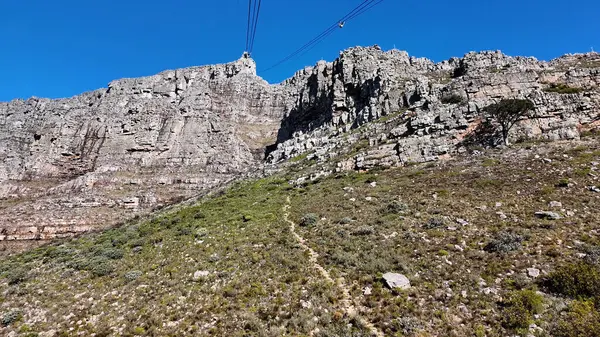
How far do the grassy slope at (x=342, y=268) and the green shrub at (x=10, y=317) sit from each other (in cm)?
22

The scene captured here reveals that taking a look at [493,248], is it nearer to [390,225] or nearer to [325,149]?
[390,225]

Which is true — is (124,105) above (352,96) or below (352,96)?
above

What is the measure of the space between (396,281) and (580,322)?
15.6ft

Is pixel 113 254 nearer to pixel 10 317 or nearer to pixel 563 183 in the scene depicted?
pixel 10 317

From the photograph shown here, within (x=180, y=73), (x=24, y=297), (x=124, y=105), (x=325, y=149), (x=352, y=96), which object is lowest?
(x=24, y=297)

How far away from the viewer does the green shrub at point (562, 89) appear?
38.1 meters

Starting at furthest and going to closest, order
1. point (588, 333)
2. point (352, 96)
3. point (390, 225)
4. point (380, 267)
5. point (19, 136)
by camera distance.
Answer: point (19, 136) → point (352, 96) → point (390, 225) → point (380, 267) → point (588, 333)

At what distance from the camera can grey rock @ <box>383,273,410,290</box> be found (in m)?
10.2

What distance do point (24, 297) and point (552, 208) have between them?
25.5m

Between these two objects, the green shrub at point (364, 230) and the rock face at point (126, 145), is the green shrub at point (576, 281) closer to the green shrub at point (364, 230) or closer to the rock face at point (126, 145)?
the green shrub at point (364, 230)

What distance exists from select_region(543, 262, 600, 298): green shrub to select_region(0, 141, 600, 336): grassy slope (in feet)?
1.54

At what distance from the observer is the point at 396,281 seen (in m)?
10.4

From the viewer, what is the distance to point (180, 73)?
13600 centimetres

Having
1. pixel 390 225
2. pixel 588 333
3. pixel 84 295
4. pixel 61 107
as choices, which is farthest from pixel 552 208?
pixel 61 107
